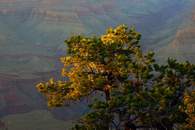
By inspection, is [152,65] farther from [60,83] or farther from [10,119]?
[10,119]

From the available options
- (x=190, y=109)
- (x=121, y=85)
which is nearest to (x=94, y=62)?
(x=121, y=85)

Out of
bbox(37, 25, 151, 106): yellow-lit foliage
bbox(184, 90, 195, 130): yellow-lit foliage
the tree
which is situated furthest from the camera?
bbox(37, 25, 151, 106): yellow-lit foliage

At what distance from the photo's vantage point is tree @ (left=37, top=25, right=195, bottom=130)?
31.0 m

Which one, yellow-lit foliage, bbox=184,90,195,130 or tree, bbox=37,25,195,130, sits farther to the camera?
tree, bbox=37,25,195,130

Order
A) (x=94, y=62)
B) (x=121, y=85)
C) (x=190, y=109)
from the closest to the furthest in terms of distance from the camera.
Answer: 1. (x=190, y=109)
2. (x=121, y=85)
3. (x=94, y=62)

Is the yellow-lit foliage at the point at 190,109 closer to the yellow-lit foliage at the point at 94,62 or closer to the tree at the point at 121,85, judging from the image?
the tree at the point at 121,85

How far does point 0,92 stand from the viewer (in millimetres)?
183375

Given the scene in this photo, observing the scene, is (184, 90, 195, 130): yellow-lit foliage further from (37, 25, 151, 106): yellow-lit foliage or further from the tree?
(37, 25, 151, 106): yellow-lit foliage

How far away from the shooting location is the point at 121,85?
32.5 meters

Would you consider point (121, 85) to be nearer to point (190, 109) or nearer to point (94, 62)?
point (94, 62)

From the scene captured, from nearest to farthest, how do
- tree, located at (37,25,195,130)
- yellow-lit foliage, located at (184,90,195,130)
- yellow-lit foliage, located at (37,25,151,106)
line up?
yellow-lit foliage, located at (184,90,195,130), tree, located at (37,25,195,130), yellow-lit foliage, located at (37,25,151,106)

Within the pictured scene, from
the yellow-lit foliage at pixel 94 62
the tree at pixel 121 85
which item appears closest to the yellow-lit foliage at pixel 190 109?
the tree at pixel 121 85

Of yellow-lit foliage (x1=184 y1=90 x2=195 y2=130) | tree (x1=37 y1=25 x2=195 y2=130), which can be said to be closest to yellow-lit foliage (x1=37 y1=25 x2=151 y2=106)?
tree (x1=37 y1=25 x2=195 y2=130)

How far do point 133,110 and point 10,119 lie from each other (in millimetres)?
127008
